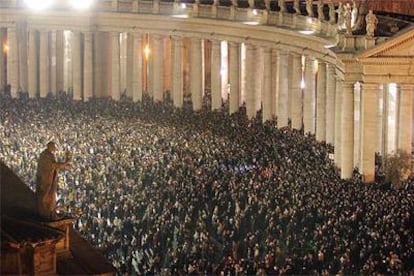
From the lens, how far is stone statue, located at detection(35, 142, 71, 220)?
39.6 metres

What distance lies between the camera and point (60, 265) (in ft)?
128

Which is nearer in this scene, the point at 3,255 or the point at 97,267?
the point at 3,255

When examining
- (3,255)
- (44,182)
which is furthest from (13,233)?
(44,182)

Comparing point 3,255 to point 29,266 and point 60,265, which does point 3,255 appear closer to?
point 29,266

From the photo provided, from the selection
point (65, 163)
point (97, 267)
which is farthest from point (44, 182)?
point (97, 267)

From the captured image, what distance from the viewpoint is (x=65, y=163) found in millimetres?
40031

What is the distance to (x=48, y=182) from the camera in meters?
40.0

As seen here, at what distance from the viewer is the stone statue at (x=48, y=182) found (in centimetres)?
3959

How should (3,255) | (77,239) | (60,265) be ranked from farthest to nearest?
1. (77,239)
2. (60,265)
3. (3,255)

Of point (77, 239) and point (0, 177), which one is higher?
point (0, 177)

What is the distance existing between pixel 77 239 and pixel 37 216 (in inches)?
174

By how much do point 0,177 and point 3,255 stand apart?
4.59 meters

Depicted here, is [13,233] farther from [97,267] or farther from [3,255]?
[97,267]

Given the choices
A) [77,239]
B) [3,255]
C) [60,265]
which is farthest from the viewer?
[77,239]
